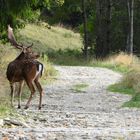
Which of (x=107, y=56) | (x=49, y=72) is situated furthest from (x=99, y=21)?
(x=49, y=72)

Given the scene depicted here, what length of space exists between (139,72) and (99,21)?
24.2 m

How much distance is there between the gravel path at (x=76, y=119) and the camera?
970 centimetres

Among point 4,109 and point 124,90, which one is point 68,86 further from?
point 4,109

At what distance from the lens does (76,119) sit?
40.7ft

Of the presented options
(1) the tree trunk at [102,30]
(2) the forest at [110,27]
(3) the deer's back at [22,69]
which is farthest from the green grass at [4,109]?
(1) the tree trunk at [102,30]

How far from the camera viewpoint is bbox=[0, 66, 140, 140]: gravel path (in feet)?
31.8

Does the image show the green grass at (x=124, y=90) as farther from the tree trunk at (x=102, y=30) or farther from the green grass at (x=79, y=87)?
the tree trunk at (x=102, y=30)

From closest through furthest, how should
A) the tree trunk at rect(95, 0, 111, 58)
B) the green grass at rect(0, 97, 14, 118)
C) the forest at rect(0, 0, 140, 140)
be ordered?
the forest at rect(0, 0, 140, 140), the green grass at rect(0, 97, 14, 118), the tree trunk at rect(95, 0, 111, 58)

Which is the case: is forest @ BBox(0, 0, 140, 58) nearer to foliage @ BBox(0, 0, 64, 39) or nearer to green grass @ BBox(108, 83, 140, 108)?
foliage @ BBox(0, 0, 64, 39)

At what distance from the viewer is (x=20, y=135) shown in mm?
9406

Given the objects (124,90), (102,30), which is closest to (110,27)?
(102,30)

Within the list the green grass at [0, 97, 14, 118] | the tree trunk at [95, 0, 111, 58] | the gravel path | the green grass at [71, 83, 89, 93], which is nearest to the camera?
the gravel path

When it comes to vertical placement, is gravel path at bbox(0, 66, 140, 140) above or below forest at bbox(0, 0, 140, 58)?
below

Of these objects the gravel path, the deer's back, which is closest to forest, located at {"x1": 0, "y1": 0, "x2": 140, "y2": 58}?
the gravel path
